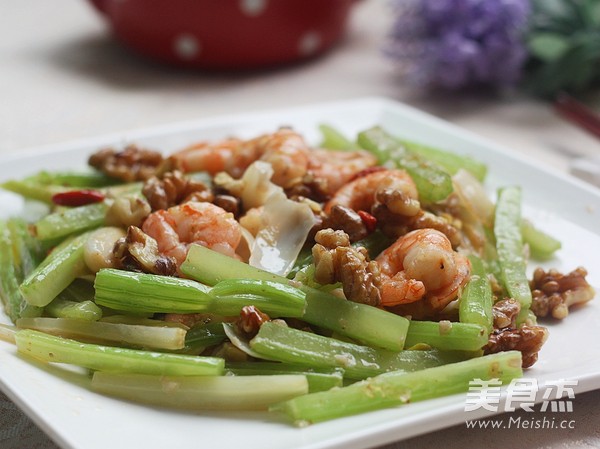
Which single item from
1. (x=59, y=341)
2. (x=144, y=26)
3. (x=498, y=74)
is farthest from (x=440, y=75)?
(x=59, y=341)

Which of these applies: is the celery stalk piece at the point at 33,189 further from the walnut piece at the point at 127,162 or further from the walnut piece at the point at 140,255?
the walnut piece at the point at 140,255

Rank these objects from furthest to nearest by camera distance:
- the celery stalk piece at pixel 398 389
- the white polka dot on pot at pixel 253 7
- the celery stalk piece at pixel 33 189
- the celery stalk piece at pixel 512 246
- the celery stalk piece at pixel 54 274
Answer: the white polka dot on pot at pixel 253 7 → the celery stalk piece at pixel 33 189 → the celery stalk piece at pixel 512 246 → the celery stalk piece at pixel 54 274 → the celery stalk piece at pixel 398 389

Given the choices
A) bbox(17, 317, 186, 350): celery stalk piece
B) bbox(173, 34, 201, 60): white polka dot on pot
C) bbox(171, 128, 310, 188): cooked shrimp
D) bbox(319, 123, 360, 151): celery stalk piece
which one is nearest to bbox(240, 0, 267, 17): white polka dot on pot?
bbox(173, 34, 201, 60): white polka dot on pot

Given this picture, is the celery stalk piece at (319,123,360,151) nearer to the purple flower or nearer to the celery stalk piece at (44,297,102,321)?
the celery stalk piece at (44,297,102,321)

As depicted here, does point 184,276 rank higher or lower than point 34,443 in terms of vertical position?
higher

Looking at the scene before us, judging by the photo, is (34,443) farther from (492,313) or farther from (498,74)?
(498,74)

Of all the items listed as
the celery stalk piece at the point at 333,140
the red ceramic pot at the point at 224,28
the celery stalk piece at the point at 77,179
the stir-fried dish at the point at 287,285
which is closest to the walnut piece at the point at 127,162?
the celery stalk piece at the point at 77,179

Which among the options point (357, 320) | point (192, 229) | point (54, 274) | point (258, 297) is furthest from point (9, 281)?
point (357, 320)

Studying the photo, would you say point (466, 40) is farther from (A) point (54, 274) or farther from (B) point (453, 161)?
(A) point (54, 274)
